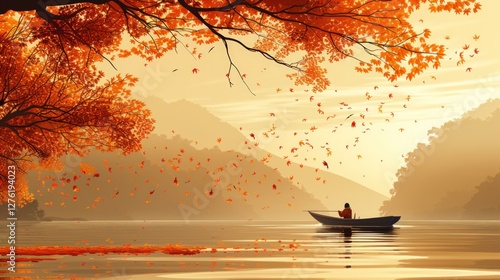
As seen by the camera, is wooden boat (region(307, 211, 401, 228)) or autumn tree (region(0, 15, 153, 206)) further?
wooden boat (region(307, 211, 401, 228))

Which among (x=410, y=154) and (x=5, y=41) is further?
(x=410, y=154)

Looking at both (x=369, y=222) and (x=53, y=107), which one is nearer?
(x=53, y=107)

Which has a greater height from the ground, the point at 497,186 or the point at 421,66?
the point at 497,186

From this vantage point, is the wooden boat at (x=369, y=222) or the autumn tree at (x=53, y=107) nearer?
the autumn tree at (x=53, y=107)

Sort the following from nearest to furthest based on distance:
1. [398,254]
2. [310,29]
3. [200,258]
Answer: [310,29] → [200,258] → [398,254]

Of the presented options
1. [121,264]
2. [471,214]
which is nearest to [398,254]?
[121,264]

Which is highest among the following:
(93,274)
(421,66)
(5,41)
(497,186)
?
(497,186)

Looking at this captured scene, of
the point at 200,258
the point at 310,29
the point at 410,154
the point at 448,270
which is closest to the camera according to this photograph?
the point at 310,29

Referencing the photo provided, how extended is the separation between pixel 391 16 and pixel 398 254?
1337 centimetres

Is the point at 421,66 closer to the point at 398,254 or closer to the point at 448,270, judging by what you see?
the point at 448,270

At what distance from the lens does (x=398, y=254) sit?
28953mm

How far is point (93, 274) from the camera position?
779 inches

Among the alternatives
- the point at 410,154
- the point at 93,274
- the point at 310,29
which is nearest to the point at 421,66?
the point at 310,29

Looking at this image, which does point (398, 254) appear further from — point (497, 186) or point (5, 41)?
point (497, 186)
